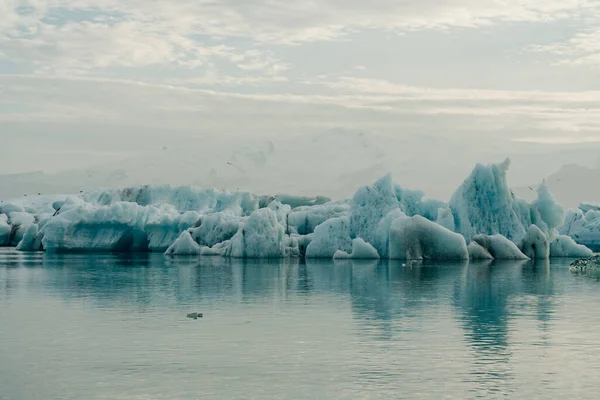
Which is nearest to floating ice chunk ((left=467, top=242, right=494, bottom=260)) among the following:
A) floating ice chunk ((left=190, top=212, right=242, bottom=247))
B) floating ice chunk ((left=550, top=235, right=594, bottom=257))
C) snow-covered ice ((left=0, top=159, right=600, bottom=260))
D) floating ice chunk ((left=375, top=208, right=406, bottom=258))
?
snow-covered ice ((left=0, top=159, right=600, bottom=260))

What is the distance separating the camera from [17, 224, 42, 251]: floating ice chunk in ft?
278

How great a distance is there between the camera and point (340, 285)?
35.1 meters

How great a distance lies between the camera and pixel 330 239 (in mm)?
58031

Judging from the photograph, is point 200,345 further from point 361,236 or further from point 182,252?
point 182,252

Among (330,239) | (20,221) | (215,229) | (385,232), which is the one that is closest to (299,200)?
(20,221)

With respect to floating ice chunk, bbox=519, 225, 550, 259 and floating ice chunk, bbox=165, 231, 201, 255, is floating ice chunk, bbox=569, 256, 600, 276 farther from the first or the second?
floating ice chunk, bbox=165, 231, 201, 255

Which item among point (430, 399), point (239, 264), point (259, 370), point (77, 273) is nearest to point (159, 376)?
point (259, 370)

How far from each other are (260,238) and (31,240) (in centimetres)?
3619

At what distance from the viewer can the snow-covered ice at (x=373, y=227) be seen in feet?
176

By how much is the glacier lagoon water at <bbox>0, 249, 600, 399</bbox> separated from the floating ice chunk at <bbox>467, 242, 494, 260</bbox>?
17788 millimetres

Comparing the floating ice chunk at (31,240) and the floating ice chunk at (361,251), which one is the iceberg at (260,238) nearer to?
the floating ice chunk at (361,251)

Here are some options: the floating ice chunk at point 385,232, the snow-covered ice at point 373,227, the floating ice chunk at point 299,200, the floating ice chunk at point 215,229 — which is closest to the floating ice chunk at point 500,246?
the snow-covered ice at point 373,227

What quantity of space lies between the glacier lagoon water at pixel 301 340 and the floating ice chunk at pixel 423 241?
1497cm

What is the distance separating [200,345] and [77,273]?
27828mm
